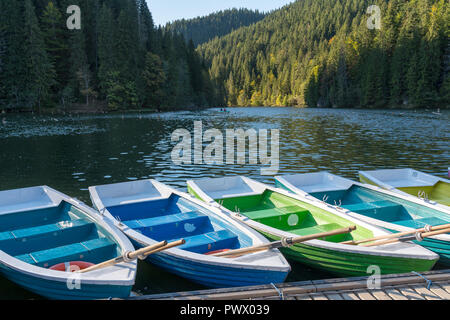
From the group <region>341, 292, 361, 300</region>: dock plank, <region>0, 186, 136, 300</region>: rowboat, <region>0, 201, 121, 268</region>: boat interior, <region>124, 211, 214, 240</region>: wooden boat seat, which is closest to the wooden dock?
<region>341, 292, 361, 300</region>: dock plank

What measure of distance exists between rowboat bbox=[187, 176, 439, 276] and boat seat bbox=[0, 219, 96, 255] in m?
3.09

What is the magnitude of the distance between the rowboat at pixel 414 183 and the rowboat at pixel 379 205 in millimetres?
748

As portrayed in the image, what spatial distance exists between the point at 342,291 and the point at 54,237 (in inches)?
236

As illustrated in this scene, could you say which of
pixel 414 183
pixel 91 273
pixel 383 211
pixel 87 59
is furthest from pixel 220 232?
pixel 87 59

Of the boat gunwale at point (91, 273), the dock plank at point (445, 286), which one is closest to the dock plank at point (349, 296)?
the dock plank at point (445, 286)

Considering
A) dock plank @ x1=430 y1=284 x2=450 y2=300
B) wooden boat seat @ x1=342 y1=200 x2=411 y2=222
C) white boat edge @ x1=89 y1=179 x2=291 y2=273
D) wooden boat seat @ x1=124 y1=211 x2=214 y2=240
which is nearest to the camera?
dock plank @ x1=430 y1=284 x2=450 y2=300

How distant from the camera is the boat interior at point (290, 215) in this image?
7734mm

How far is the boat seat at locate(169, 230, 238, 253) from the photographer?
689cm

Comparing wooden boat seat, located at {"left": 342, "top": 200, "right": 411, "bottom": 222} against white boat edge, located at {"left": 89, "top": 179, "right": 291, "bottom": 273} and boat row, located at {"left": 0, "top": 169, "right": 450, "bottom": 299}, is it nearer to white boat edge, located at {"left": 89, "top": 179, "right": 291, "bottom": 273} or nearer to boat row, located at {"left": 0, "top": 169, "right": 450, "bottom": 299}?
boat row, located at {"left": 0, "top": 169, "right": 450, "bottom": 299}

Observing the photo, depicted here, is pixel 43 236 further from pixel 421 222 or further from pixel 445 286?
pixel 421 222

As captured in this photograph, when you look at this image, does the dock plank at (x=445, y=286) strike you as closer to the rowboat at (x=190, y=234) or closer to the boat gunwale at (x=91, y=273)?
the rowboat at (x=190, y=234)

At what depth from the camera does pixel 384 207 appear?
9102 mm
